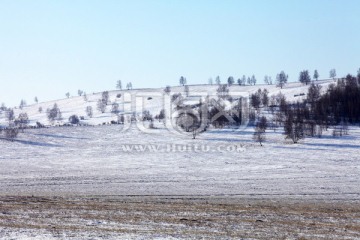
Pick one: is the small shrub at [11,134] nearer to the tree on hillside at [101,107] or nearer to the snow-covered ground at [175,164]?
the snow-covered ground at [175,164]

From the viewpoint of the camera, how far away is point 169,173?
4366cm

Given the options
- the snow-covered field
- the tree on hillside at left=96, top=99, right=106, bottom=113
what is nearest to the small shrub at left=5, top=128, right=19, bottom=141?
the snow-covered field

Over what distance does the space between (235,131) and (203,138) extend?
10.4 m

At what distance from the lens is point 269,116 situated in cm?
11150

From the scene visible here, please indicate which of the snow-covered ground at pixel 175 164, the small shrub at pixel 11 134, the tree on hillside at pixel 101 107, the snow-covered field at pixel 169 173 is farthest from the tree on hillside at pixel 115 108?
the small shrub at pixel 11 134

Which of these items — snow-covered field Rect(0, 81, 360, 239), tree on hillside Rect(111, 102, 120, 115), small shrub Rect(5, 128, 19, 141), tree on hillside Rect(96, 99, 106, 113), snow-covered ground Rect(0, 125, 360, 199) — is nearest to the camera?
snow-covered field Rect(0, 81, 360, 239)

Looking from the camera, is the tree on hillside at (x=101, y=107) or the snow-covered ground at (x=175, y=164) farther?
the tree on hillside at (x=101, y=107)

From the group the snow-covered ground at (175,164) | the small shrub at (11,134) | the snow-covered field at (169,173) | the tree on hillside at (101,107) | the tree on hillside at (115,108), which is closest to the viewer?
the snow-covered field at (169,173)

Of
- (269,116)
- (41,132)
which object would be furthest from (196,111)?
(41,132)

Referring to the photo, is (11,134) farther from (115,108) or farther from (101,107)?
(101,107)

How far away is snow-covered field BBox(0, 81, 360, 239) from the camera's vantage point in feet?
55.5

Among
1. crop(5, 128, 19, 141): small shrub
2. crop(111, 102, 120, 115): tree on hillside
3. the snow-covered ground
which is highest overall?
crop(111, 102, 120, 115): tree on hillside

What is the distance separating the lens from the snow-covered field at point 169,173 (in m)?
16.9

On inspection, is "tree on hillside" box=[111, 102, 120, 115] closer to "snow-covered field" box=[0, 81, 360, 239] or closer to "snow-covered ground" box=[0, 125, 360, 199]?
"snow-covered ground" box=[0, 125, 360, 199]
